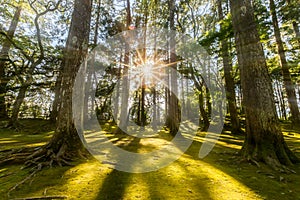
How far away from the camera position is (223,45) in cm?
859

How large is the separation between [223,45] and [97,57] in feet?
35.4

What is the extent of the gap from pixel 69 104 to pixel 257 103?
436 cm

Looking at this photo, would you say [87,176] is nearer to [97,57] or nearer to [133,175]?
[133,175]

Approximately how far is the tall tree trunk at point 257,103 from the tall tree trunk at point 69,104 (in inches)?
157

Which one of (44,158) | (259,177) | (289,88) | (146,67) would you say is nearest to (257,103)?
(259,177)

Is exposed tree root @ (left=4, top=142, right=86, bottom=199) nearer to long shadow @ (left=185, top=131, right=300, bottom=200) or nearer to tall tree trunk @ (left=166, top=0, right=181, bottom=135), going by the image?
long shadow @ (left=185, top=131, right=300, bottom=200)

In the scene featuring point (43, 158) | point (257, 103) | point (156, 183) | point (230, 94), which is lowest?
point (156, 183)

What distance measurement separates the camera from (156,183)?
8.87 feet

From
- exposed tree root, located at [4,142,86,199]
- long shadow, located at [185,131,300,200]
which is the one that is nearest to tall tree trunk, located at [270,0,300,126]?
long shadow, located at [185,131,300,200]

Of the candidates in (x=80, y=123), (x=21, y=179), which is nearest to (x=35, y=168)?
(x=21, y=179)

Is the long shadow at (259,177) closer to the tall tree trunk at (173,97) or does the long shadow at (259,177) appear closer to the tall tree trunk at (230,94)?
the tall tree trunk at (173,97)

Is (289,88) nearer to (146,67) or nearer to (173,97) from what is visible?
(173,97)

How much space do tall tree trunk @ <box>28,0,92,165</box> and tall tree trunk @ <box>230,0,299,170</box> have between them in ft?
13.1

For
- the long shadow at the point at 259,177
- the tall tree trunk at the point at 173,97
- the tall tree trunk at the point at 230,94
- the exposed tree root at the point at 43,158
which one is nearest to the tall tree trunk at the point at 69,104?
the exposed tree root at the point at 43,158
